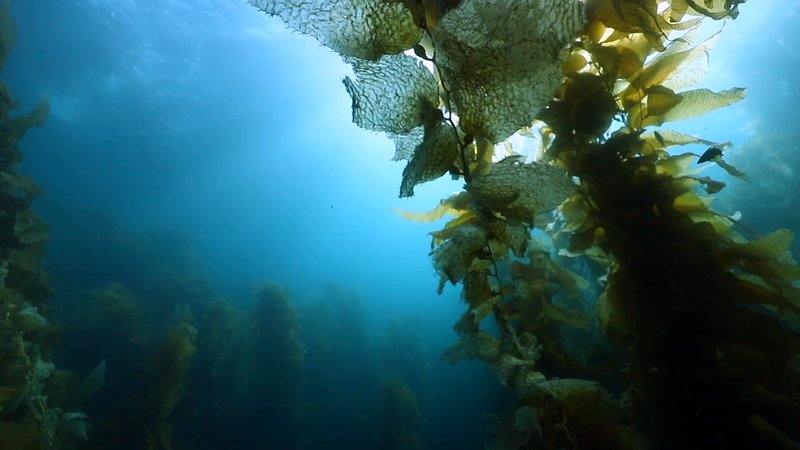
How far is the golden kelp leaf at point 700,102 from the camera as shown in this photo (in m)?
1.24

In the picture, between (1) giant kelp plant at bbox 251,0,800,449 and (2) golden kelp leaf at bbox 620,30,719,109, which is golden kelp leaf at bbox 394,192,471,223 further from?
(2) golden kelp leaf at bbox 620,30,719,109

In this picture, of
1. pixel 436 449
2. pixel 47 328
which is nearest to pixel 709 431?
pixel 47 328

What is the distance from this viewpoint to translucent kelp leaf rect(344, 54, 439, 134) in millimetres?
855

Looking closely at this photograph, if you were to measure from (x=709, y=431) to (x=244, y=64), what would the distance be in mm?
19869

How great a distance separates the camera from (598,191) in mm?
1337

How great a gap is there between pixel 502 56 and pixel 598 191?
800 mm

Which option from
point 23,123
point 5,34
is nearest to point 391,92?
point 23,123

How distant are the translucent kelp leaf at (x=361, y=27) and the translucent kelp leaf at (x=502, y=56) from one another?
6.2 inches

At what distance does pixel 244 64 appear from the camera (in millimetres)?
17219

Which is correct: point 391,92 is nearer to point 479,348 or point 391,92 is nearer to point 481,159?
point 481,159

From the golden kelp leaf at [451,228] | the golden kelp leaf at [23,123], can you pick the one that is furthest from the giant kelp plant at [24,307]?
the golden kelp leaf at [451,228]

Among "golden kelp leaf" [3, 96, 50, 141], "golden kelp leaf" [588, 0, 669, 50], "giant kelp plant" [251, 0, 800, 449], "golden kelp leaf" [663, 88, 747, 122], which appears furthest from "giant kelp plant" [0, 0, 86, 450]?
"golden kelp leaf" [663, 88, 747, 122]

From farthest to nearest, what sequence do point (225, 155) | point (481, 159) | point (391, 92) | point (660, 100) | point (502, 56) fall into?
1. point (225, 155)
2. point (660, 100)
3. point (481, 159)
4. point (391, 92)
5. point (502, 56)

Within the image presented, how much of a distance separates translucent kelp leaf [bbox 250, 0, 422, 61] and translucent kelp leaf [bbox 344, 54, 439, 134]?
0.12 feet
